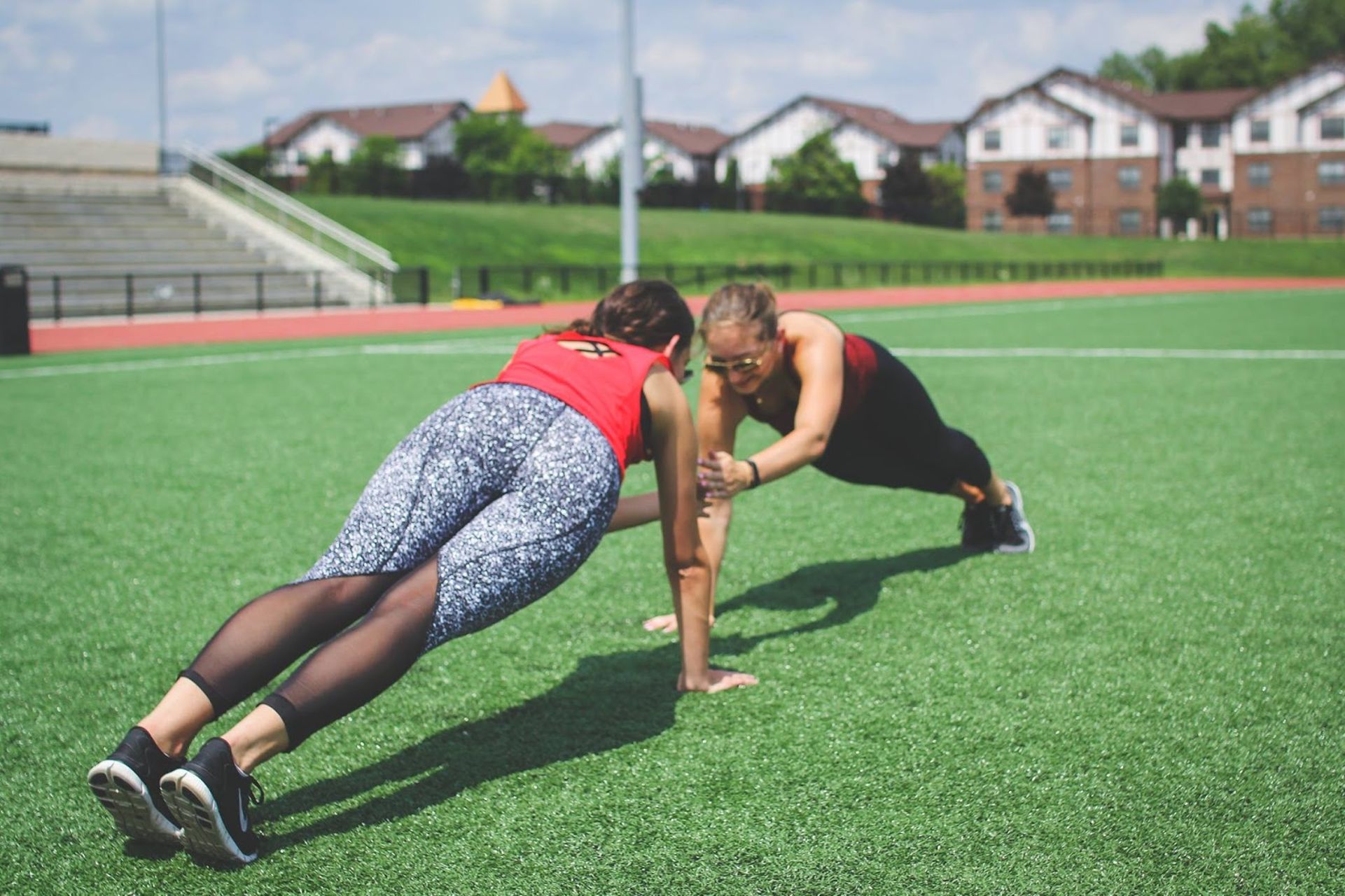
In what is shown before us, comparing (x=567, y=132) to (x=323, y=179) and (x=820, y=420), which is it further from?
(x=820, y=420)

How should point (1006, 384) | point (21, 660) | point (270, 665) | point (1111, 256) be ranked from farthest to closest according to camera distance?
point (1111, 256)
point (1006, 384)
point (21, 660)
point (270, 665)

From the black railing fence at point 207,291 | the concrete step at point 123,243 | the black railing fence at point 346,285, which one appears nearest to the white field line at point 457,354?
the black railing fence at point 346,285

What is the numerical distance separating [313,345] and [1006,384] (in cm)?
1075

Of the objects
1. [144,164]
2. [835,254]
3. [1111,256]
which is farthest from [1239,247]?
[144,164]

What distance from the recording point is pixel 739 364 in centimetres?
405

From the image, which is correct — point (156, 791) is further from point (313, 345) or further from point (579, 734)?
point (313, 345)

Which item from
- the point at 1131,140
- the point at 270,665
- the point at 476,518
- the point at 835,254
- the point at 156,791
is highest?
the point at 1131,140

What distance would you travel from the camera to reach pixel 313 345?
1884cm

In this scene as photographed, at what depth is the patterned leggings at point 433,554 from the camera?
2842mm

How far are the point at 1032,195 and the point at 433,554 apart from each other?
78.0m

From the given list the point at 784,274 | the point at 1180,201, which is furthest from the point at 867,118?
the point at 784,274

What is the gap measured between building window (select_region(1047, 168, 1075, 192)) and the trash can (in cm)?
7372

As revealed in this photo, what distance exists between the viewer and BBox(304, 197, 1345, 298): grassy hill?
4175 centimetres

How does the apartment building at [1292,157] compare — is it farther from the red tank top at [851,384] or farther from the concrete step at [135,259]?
A: the red tank top at [851,384]
